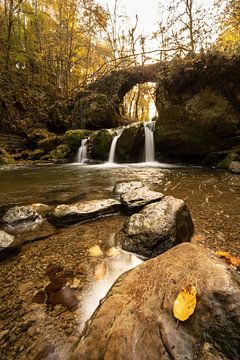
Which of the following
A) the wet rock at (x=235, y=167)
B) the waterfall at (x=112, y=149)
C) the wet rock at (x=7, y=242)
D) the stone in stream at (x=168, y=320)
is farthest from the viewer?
the waterfall at (x=112, y=149)

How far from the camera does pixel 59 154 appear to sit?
39.8ft

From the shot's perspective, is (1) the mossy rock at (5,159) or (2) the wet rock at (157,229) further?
(1) the mossy rock at (5,159)

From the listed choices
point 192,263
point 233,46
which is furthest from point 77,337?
point 233,46

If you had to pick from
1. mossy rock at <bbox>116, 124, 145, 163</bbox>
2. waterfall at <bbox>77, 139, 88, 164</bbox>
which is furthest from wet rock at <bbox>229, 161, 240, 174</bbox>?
waterfall at <bbox>77, 139, 88, 164</bbox>

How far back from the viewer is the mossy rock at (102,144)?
11.3 m

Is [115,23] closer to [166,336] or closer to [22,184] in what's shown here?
[22,184]

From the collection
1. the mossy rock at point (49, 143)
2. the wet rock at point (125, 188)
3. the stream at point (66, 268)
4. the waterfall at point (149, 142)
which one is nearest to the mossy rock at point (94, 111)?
the mossy rock at point (49, 143)

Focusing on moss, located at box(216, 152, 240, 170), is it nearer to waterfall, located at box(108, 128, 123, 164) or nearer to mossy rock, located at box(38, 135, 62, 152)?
waterfall, located at box(108, 128, 123, 164)

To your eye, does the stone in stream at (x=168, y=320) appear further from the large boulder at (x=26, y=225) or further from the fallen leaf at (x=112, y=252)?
the large boulder at (x=26, y=225)

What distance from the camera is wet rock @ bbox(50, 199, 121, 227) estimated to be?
3.03 meters

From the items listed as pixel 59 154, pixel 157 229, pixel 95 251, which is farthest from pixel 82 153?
pixel 157 229

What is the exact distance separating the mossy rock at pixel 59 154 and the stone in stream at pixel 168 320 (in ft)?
36.8

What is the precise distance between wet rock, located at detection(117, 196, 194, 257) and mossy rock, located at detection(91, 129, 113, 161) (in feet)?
29.3

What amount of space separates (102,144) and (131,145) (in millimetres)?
1711
